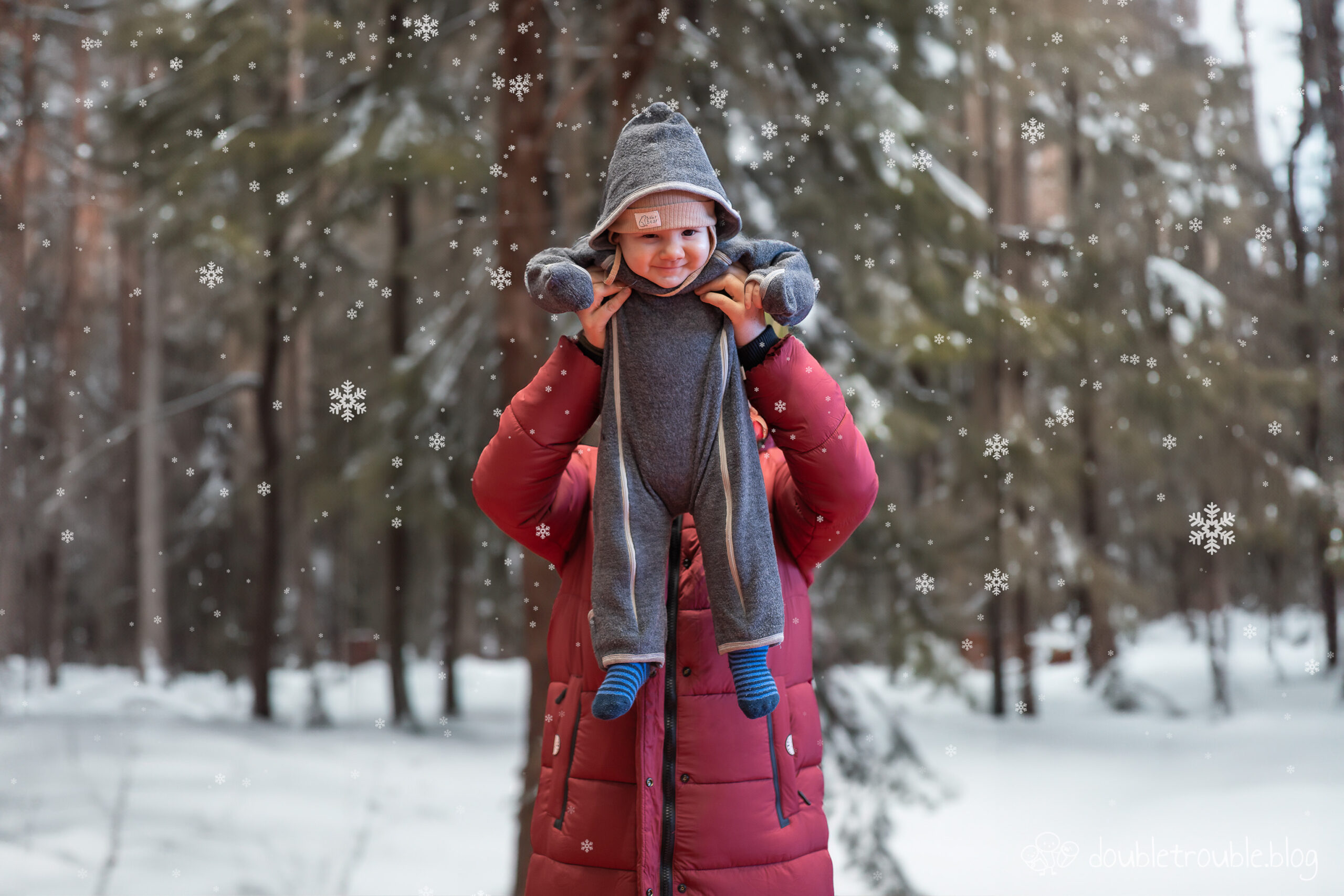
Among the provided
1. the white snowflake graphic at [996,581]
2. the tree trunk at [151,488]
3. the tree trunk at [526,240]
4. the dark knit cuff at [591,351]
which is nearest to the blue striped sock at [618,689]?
the dark knit cuff at [591,351]

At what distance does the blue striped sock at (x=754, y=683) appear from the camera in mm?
990

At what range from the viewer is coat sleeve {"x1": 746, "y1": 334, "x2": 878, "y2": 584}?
1.05 meters

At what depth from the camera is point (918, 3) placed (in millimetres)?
2957

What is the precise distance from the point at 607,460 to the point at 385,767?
2866 millimetres

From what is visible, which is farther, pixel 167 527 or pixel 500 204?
pixel 167 527

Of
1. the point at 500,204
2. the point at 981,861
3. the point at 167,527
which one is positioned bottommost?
the point at 981,861

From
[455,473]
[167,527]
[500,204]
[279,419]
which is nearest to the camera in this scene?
[500,204]

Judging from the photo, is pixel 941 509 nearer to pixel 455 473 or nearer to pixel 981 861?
pixel 981 861

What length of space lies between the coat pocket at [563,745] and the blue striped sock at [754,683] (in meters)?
0.20

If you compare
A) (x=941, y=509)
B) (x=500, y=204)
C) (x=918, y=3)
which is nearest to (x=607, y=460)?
(x=500, y=204)

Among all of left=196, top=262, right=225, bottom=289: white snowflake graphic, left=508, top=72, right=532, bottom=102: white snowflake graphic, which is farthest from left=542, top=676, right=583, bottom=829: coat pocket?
left=196, top=262, right=225, bottom=289: white snowflake graphic

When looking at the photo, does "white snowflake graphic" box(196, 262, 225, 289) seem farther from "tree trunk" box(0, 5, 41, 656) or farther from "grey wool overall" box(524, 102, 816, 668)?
"grey wool overall" box(524, 102, 816, 668)

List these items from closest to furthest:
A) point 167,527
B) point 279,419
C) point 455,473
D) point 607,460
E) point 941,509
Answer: point 607,460, point 455,473, point 941,509, point 279,419, point 167,527
